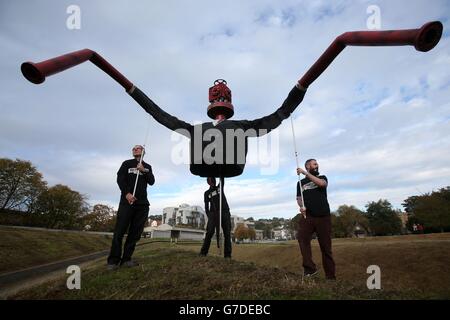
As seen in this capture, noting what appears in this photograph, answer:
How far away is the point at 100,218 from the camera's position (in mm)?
81938

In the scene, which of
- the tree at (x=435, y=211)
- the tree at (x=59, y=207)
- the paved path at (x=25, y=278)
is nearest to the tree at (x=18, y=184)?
the tree at (x=59, y=207)

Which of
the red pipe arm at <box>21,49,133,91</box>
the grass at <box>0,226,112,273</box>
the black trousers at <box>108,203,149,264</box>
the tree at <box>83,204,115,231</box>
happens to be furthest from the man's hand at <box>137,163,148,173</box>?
the tree at <box>83,204,115,231</box>

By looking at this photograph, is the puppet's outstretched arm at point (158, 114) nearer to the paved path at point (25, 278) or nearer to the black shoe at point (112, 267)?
the black shoe at point (112, 267)

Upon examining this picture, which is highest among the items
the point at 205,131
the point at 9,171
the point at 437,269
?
the point at 9,171

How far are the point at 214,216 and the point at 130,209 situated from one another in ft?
7.25

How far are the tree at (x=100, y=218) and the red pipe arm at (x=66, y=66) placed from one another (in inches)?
3146

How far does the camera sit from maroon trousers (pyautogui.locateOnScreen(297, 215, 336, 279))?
20.1 ft

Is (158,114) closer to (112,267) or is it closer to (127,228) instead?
(127,228)

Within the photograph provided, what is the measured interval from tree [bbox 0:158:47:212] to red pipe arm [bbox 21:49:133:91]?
2204 inches
